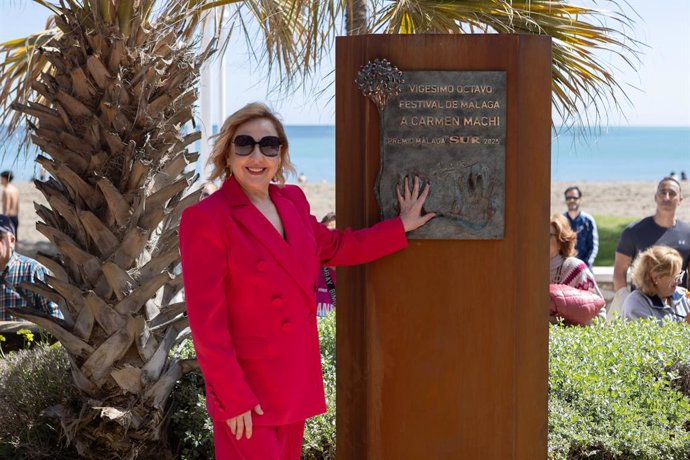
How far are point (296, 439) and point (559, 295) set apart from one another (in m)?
3.78

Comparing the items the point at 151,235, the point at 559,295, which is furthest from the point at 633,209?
the point at 151,235

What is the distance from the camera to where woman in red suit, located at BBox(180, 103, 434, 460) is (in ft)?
10.6

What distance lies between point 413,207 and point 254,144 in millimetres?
792

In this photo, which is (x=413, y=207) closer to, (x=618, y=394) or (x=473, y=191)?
(x=473, y=191)

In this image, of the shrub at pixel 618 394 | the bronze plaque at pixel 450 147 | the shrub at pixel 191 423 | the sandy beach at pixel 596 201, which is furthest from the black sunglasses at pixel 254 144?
the sandy beach at pixel 596 201

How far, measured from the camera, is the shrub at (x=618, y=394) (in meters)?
4.94

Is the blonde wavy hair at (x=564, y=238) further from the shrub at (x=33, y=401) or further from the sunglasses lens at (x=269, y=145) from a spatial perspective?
the sunglasses lens at (x=269, y=145)

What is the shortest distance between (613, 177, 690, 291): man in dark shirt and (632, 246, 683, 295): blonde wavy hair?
1.38 m

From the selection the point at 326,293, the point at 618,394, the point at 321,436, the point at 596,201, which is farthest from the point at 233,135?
the point at 596,201

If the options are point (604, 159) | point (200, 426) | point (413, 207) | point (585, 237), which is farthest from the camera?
point (604, 159)

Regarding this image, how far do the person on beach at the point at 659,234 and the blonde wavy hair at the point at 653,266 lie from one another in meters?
1.37

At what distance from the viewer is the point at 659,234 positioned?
27.4 feet

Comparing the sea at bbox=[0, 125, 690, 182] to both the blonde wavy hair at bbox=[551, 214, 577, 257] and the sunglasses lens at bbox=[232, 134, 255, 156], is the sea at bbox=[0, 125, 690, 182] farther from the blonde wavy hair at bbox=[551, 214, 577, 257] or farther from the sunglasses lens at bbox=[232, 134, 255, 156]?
the sunglasses lens at bbox=[232, 134, 255, 156]

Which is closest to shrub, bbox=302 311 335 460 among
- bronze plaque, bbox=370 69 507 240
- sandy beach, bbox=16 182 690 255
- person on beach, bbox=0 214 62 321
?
bronze plaque, bbox=370 69 507 240
